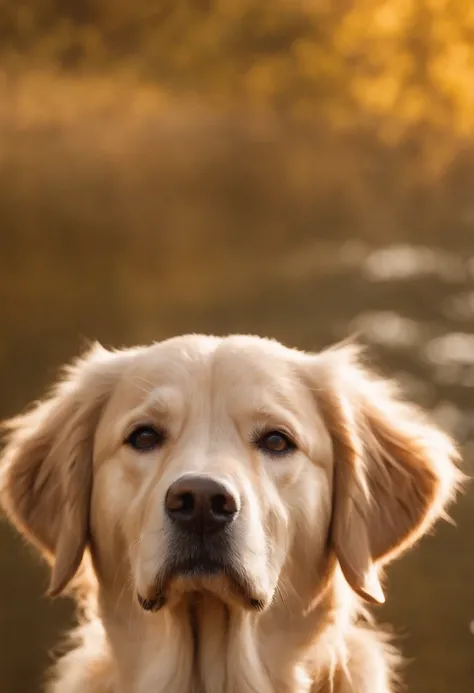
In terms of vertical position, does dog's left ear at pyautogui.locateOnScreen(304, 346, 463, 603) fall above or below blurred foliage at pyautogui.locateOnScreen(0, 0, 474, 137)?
below

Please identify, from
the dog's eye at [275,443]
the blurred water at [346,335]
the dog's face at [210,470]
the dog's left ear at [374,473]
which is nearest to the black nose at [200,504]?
the dog's face at [210,470]

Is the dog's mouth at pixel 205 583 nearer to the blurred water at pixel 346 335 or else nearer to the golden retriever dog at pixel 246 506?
the golden retriever dog at pixel 246 506

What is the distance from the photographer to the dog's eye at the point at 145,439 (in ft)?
7.54

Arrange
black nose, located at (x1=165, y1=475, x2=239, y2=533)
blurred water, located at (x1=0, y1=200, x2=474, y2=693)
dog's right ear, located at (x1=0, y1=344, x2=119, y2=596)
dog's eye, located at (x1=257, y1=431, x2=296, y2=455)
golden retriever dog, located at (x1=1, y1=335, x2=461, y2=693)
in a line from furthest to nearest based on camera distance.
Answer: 1. blurred water, located at (x1=0, y1=200, x2=474, y2=693)
2. dog's right ear, located at (x1=0, y1=344, x2=119, y2=596)
3. dog's eye, located at (x1=257, y1=431, x2=296, y2=455)
4. golden retriever dog, located at (x1=1, y1=335, x2=461, y2=693)
5. black nose, located at (x1=165, y1=475, x2=239, y2=533)

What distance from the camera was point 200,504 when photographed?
198 cm

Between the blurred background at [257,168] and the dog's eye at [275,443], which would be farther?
the blurred background at [257,168]

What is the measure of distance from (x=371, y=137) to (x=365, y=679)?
8.11 ft

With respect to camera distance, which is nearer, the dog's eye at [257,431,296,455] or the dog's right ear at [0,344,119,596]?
the dog's eye at [257,431,296,455]

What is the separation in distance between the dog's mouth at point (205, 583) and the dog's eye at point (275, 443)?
0.34 m

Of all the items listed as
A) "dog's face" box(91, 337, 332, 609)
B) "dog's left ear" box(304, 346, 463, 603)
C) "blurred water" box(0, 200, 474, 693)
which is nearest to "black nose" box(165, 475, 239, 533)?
"dog's face" box(91, 337, 332, 609)

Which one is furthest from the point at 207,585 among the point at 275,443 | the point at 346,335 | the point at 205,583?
the point at 346,335

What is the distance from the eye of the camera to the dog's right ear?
2.40 metres

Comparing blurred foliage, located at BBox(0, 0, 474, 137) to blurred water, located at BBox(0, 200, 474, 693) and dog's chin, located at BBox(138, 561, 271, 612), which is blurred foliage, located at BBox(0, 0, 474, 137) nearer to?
blurred water, located at BBox(0, 200, 474, 693)

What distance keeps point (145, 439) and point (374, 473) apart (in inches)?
24.0
